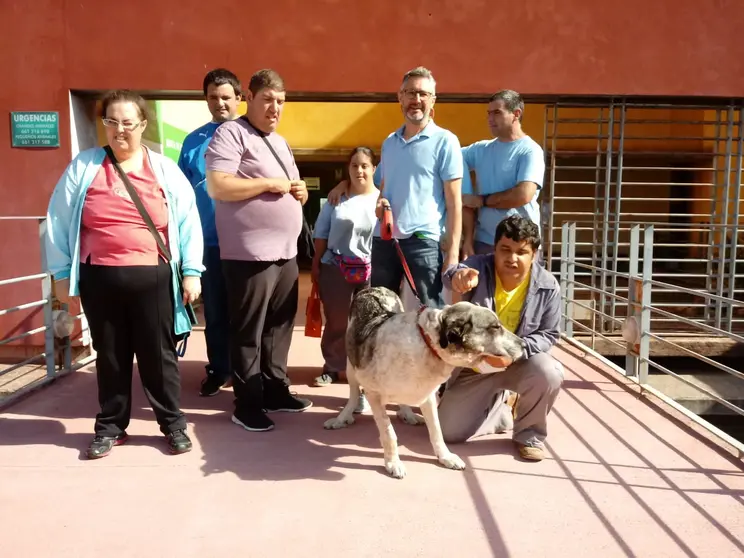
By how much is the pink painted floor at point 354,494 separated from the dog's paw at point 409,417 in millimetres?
55

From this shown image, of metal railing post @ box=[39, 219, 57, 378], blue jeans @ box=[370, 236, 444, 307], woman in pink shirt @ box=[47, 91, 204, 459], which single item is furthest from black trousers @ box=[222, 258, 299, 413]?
metal railing post @ box=[39, 219, 57, 378]

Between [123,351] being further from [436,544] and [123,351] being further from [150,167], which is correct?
[436,544]

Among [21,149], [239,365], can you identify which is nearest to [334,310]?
[239,365]

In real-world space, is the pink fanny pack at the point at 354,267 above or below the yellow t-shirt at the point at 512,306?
above

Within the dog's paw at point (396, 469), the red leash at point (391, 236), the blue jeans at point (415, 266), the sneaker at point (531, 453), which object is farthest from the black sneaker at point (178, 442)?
the sneaker at point (531, 453)

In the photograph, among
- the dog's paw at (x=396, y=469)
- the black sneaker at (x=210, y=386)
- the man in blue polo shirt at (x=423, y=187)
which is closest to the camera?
the dog's paw at (x=396, y=469)

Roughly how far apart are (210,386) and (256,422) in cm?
86

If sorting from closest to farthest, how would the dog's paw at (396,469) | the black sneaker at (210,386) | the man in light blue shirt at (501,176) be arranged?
the dog's paw at (396,469), the man in light blue shirt at (501,176), the black sneaker at (210,386)

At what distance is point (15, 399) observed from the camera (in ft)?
12.6

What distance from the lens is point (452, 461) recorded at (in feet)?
9.50

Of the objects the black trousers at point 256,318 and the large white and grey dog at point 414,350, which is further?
the black trousers at point 256,318

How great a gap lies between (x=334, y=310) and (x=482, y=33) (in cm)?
314

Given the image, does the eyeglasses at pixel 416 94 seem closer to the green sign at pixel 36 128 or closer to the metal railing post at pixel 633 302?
the metal railing post at pixel 633 302

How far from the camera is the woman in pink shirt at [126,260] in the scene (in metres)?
2.79
